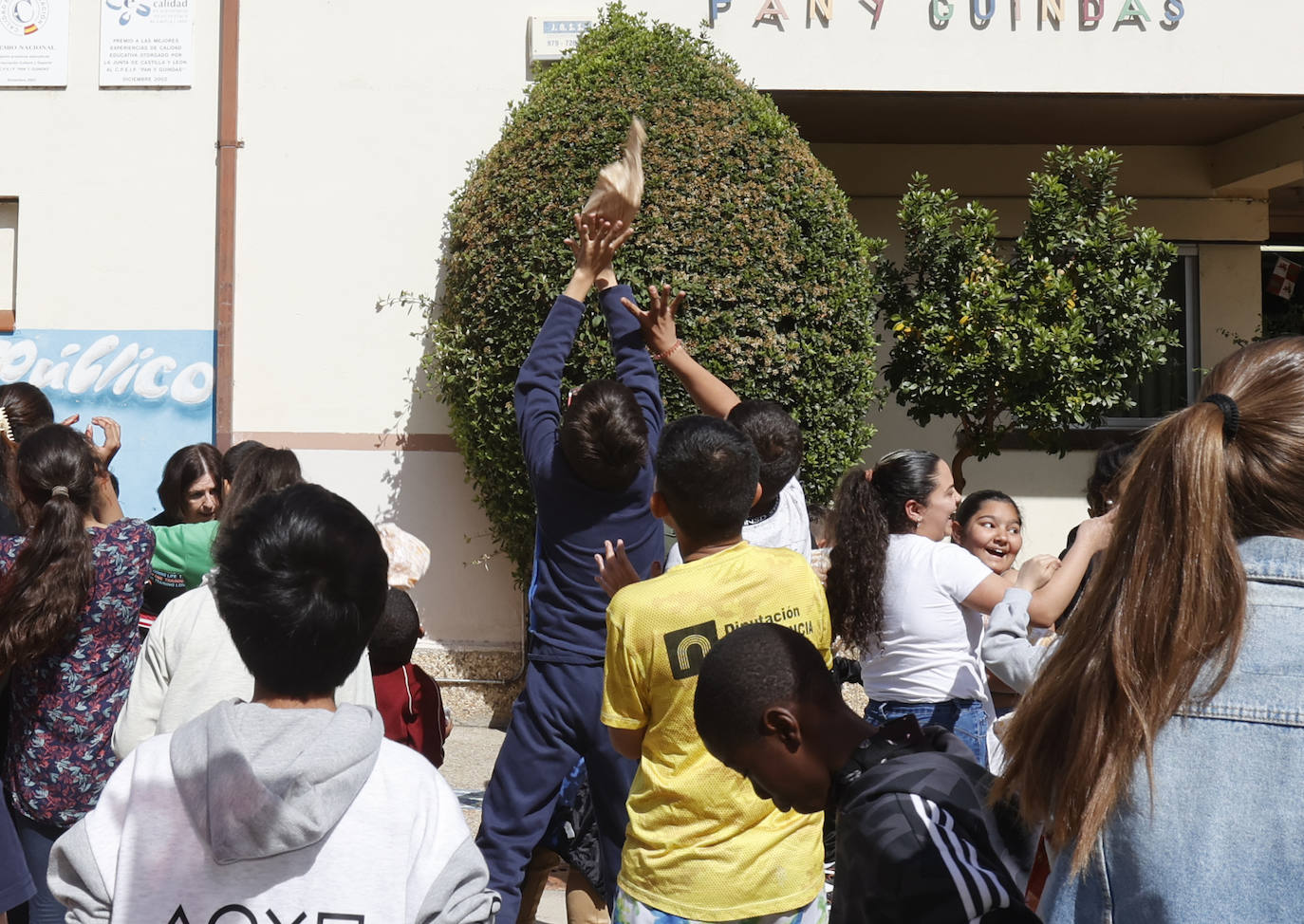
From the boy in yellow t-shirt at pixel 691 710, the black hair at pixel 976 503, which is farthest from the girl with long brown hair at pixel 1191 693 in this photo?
the black hair at pixel 976 503

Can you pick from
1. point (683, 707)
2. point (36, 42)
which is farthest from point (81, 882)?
point (36, 42)

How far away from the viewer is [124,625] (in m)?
3.39

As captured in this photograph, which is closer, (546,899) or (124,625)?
(124,625)

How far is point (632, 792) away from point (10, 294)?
7.05 metres

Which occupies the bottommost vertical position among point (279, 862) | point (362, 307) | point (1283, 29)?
point (279, 862)

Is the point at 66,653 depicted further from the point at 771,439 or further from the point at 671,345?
the point at 771,439

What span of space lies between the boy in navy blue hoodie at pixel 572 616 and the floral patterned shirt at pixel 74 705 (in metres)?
1.15

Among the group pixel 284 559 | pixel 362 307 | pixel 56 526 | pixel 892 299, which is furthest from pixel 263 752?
pixel 892 299

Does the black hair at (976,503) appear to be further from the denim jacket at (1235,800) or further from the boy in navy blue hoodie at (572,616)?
the denim jacket at (1235,800)

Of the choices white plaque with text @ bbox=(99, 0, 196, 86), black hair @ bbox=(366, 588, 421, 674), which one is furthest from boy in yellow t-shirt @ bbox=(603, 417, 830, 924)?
white plaque with text @ bbox=(99, 0, 196, 86)

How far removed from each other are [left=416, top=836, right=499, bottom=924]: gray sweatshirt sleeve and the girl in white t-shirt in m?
2.10

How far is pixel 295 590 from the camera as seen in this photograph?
176 centimetres

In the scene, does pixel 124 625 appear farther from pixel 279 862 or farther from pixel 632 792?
pixel 279 862

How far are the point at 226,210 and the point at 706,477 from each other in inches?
232
